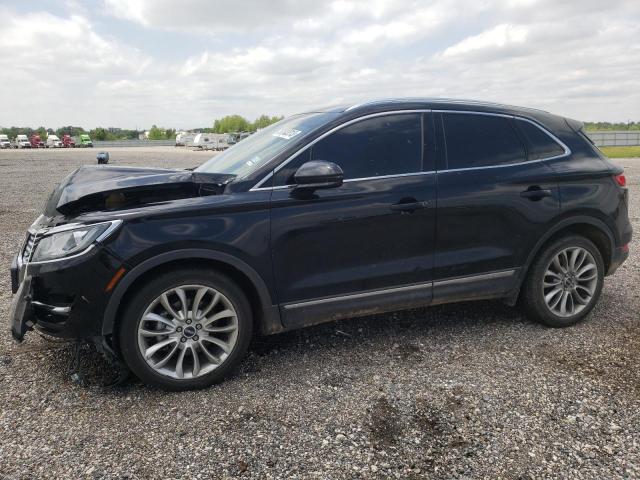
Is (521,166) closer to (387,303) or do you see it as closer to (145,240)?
(387,303)

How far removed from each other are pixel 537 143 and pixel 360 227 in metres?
1.74

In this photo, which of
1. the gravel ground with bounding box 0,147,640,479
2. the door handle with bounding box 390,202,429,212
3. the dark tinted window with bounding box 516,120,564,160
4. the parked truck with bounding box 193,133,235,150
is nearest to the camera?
the gravel ground with bounding box 0,147,640,479

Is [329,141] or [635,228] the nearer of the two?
[329,141]

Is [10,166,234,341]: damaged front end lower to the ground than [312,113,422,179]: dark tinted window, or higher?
lower

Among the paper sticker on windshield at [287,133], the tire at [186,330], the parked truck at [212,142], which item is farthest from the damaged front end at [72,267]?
the parked truck at [212,142]

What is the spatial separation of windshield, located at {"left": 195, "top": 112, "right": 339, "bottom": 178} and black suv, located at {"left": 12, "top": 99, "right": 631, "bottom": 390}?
25 millimetres

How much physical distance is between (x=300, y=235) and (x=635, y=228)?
7.42 metres

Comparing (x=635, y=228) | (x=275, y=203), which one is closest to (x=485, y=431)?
(x=275, y=203)

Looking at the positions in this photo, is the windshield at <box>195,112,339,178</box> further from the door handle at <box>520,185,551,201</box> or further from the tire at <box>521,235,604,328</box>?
the tire at <box>521,235,604,328</box>

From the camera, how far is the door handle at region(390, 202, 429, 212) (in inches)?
140

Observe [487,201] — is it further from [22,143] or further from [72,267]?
[22,143]

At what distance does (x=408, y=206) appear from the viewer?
3586 millimetres

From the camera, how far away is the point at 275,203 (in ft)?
10.8

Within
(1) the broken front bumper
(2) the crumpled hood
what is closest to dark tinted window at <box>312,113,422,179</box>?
(2) the crumpled hood
